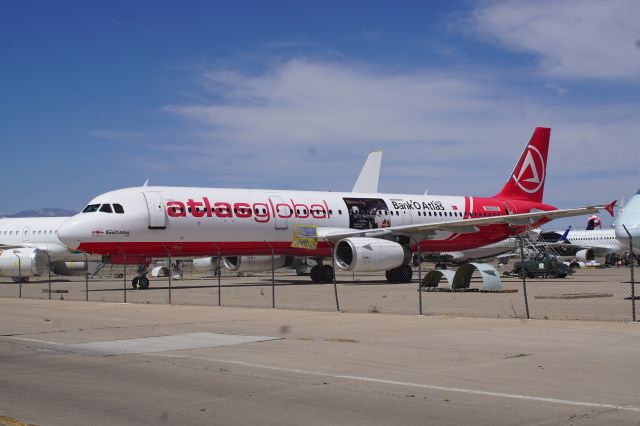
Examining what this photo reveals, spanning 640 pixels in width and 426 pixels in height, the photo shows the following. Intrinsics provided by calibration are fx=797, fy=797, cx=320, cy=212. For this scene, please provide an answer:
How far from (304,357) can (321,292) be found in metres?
14.8

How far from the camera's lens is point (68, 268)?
4400 centimetres

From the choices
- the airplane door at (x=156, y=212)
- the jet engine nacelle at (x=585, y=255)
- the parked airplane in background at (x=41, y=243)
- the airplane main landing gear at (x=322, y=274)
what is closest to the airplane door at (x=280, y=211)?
the airplane main landing gear at (x=322, y=274)

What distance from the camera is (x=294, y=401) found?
742 cm

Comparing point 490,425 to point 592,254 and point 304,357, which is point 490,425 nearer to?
point 304,357

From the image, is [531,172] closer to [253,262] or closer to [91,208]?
[253,262]

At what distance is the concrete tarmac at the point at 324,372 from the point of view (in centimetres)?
686

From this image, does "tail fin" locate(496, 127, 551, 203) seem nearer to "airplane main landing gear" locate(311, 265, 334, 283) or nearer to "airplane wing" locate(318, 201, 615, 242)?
"airplane wing" locate(318, 201, 615, 242)

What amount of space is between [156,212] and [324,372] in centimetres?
1894

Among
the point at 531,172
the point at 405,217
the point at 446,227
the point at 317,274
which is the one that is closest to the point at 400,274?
the point at 446,227

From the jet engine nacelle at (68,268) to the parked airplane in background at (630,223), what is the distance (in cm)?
3023


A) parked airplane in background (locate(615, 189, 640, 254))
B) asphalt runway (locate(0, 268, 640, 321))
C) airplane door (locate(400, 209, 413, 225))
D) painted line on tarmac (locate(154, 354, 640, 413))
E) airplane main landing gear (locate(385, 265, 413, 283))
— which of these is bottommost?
painted line on tarmac (locate(154, 354, 640, 413))

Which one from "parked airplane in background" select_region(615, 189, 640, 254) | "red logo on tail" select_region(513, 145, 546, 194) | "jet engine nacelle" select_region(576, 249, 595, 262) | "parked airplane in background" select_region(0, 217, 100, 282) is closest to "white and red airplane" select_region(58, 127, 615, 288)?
"red logo on tail" select_region(513, 145, 546, 194)

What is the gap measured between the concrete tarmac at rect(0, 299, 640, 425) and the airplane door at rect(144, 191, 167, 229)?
38.8 ft

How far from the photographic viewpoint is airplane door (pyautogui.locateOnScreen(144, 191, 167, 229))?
27016 millimetres
